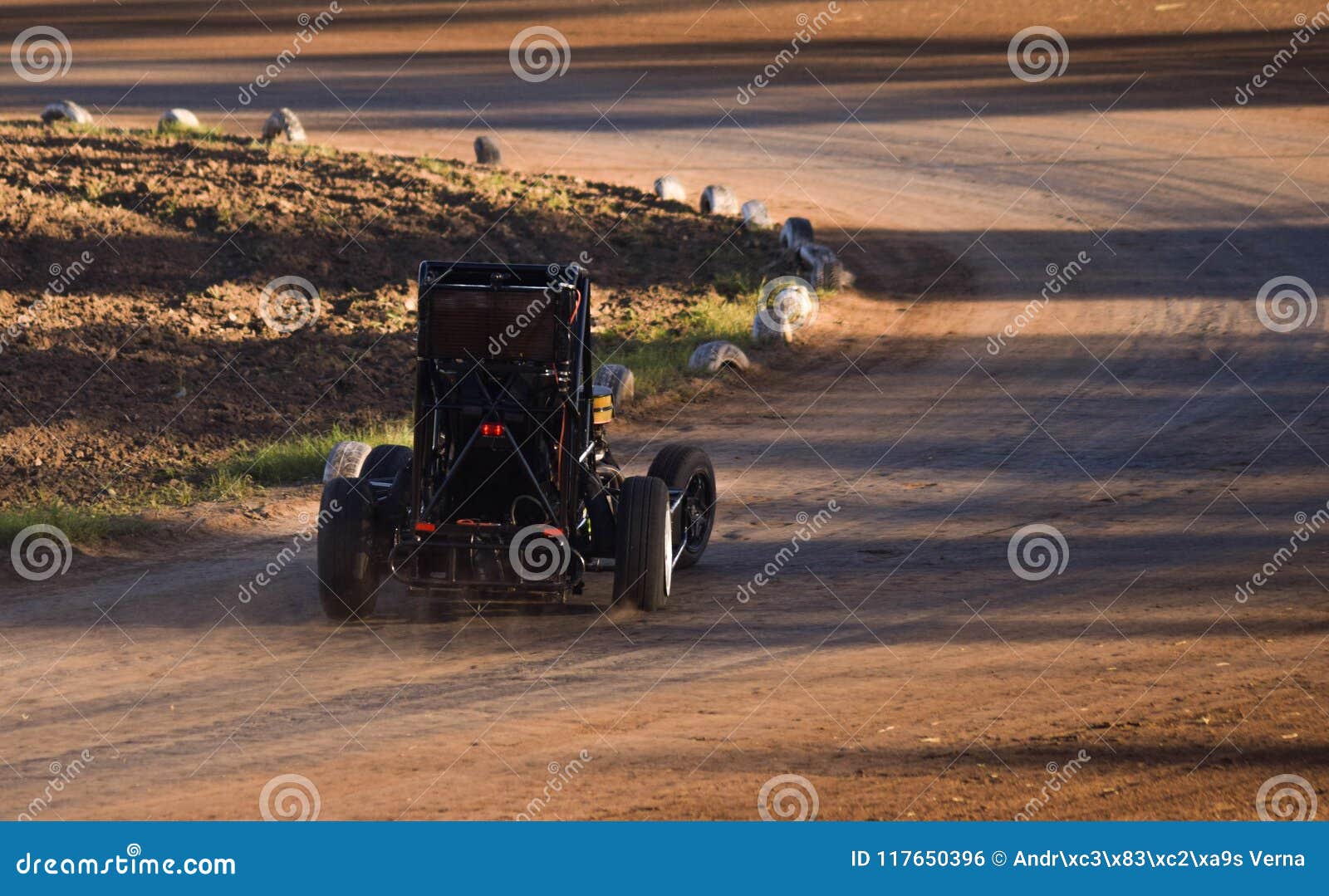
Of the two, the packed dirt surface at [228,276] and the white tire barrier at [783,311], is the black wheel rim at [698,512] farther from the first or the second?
the white tire barrier at [783,311]

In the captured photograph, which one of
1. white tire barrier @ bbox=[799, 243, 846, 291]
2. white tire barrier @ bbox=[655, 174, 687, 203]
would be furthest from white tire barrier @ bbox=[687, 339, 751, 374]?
white tire barrier @ bbox=[655, 174, 687, 203]

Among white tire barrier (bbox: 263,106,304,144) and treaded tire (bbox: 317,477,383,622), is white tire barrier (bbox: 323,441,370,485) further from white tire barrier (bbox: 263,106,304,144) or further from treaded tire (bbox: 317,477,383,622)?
white tire barrier (bbox: 263,106,304,144)

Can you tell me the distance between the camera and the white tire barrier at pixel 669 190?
2552 centimetres

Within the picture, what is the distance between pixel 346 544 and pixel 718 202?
1684cm

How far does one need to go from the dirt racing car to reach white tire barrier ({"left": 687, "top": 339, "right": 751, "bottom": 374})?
8.07 m

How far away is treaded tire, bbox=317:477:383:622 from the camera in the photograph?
30.6ft

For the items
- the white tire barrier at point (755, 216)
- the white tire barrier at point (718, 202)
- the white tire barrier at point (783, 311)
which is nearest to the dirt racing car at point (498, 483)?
the white tire barrier at point (783, 311)

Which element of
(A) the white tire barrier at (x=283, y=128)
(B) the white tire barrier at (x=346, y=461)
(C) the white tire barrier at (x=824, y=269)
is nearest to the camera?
(B) the white tire barrier at (x=346, y=461)

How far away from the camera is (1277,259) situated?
22.4 meters

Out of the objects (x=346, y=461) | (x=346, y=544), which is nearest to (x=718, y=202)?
(x=346, y=461)

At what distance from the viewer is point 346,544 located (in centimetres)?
932

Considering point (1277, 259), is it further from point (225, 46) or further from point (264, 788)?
point (225, 46)

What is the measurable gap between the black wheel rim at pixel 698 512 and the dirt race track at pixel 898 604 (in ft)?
0.84

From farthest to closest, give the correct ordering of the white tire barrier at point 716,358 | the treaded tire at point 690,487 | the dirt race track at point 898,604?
the white tire barrier at point 716,358 < the treaded tire at point 690,487 < the dirt race track at point 898,604
